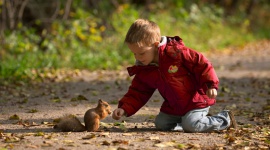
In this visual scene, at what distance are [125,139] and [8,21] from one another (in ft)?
27.6

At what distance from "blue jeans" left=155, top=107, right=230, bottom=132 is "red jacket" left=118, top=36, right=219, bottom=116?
59mm

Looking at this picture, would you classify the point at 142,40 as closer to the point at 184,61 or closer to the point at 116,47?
the point at 184,61

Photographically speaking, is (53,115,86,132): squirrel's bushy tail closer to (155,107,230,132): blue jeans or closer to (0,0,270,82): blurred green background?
(155,107,230,132): blue jeans

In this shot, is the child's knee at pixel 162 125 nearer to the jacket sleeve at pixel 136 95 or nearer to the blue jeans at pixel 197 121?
the blue jeans at pixel 197 121

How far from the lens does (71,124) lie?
4.90 metres

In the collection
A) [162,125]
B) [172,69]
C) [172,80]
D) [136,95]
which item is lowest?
[162,125]

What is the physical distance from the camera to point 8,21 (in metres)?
12.3

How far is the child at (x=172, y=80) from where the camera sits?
15.9ft

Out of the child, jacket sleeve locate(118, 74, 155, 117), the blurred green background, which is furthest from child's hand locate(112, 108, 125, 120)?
the blurred green background

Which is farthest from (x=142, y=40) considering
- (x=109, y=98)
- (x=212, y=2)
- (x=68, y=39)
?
(x=212, y=2)

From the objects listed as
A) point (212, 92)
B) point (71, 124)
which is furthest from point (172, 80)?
point (71, 124)

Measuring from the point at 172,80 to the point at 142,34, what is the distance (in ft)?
1.74

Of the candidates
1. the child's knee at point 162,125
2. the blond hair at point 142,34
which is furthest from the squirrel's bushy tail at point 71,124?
the blond hair at point 142,34

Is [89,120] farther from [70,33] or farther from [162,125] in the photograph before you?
[70,33]
